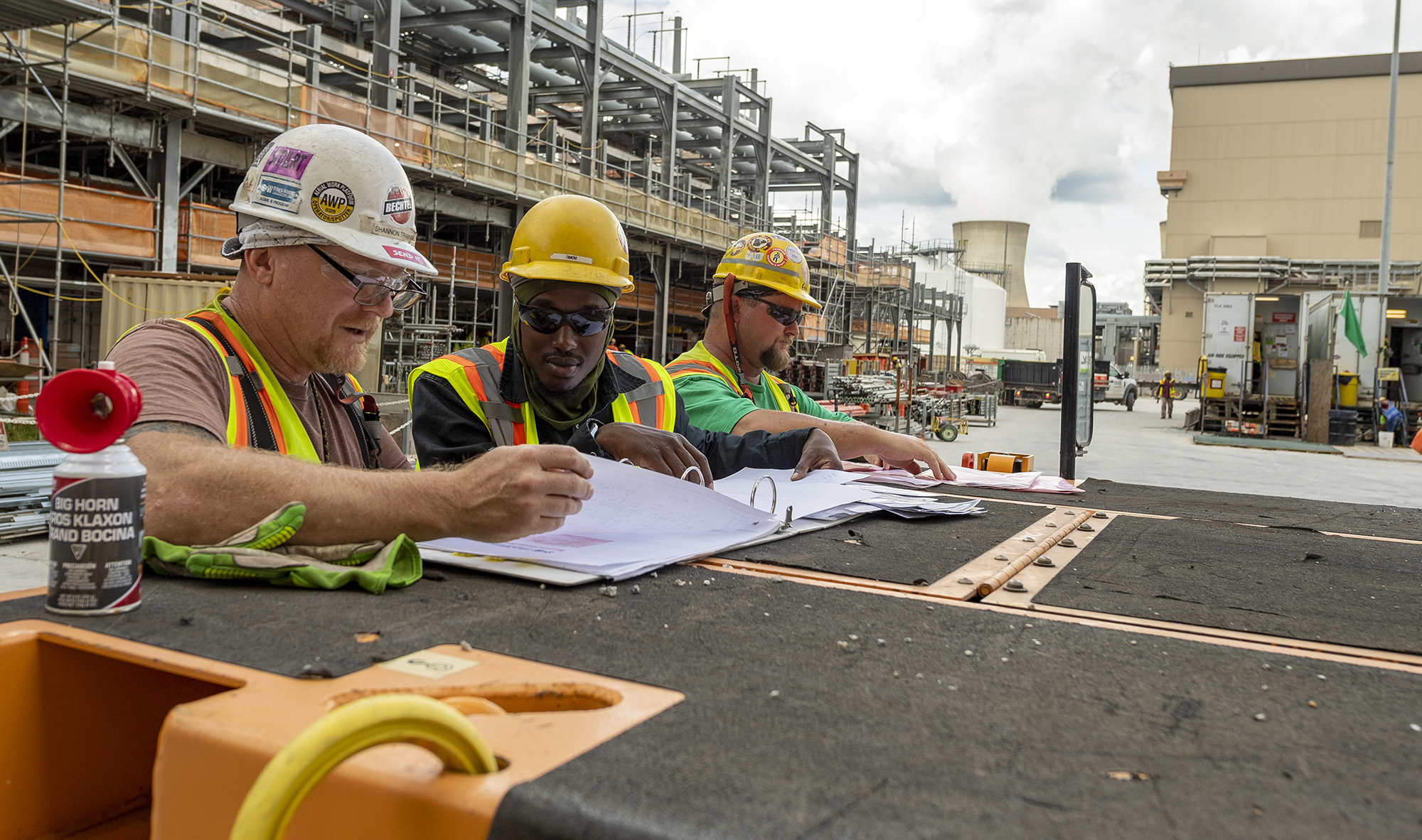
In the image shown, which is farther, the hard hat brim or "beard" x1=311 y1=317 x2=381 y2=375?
the hard hat brim

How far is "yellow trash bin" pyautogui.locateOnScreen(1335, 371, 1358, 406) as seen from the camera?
17109mm

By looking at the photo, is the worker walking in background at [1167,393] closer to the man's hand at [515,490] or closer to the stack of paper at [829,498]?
the stack of paper at [829,498]

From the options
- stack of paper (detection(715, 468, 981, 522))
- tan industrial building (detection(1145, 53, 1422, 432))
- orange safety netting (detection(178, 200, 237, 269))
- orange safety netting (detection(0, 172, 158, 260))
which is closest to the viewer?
stack of paper (detection(715, 468, 981, 522))

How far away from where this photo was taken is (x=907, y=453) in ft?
10.1

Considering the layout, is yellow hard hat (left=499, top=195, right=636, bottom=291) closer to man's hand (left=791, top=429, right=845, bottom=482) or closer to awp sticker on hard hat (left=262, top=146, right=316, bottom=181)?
awp sticker on hard hat (left=262, top=146, right=316, bottom=181)

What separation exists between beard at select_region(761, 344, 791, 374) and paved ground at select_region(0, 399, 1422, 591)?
360cm

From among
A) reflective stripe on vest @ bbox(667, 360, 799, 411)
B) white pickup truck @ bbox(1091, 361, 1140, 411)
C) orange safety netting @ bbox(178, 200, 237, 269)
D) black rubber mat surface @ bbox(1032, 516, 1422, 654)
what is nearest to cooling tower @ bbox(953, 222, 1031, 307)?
white pickup truck @ bbox(1091, 361, 1140, 411)

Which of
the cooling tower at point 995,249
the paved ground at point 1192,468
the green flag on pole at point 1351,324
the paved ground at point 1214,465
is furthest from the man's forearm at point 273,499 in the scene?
the cooling tower at point 995,249

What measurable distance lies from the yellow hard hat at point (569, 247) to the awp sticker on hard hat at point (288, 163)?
1.83 feet

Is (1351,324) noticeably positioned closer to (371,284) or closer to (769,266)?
(769,266)

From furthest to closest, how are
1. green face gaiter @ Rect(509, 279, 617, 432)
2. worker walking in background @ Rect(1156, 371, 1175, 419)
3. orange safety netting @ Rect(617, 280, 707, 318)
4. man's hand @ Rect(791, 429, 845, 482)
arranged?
worker walking in background @ Rect(1156, 371, 1175, 419)
orange safety netting @ Rect(617, 280, 707, 318)
man's hand @ Rect(791, 429, 845, 482)
green face gaiter @ Rect(509, 279, 617, 432)

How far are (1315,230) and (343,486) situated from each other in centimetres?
3726

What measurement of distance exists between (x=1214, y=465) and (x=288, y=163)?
45.9ft

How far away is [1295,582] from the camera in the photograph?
1590mm
